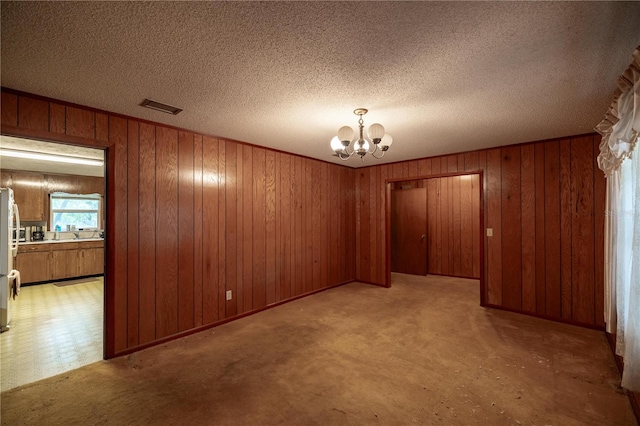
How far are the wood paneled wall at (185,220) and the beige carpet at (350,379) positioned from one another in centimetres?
44

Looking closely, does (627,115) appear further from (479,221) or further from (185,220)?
(185,220)

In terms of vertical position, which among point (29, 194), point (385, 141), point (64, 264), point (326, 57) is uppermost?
point (326, 57)

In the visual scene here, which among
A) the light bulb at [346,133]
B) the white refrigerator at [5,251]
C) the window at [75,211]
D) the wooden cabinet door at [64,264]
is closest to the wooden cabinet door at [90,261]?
the wooden cabinet door at [64,264]

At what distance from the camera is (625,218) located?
2135 millimetres

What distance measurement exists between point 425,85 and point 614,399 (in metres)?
2.71

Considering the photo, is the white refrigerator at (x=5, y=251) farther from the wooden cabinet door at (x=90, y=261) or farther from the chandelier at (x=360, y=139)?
the chandelier at (x=360, y=139)

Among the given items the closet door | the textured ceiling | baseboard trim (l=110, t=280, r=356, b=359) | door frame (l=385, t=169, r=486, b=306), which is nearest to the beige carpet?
baseboard trim (l=110, t=280, r=356, b=359)

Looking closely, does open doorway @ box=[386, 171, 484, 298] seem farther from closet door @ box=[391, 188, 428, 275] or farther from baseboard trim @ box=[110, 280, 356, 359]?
baseboard trim @ box=[110, 280, 356, 359]

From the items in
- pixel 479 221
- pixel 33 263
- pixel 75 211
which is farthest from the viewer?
pixel 75 211

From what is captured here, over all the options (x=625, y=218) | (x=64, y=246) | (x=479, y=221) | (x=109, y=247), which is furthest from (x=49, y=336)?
(x=479, y=221)

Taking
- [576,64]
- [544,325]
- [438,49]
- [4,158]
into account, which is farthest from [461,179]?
[4,158]

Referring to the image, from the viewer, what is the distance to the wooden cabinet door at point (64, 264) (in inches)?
223

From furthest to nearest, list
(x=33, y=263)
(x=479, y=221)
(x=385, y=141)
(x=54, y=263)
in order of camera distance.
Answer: (x=54, y=263)
(x=33, y=263)
(x=479, y=221)
(x=385, y=141)

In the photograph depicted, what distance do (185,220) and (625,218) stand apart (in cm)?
402
